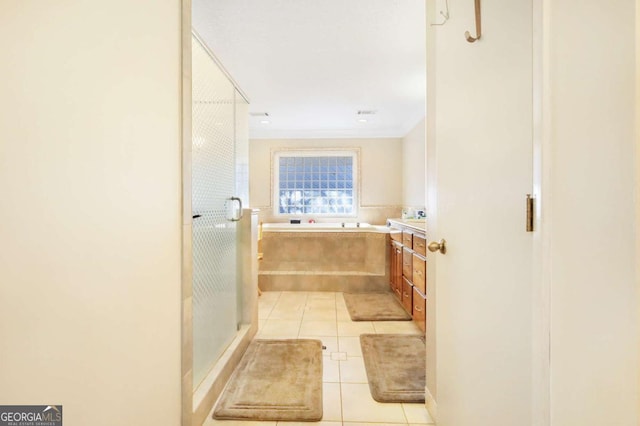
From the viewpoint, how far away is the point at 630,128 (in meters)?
0.68

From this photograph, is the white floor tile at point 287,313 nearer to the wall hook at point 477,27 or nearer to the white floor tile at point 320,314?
the white floor tile at point 320,314

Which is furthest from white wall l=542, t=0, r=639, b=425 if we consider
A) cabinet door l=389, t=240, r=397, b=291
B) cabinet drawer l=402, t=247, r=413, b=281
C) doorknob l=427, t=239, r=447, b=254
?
cabinet door l=389, t=240, r=397, b=291

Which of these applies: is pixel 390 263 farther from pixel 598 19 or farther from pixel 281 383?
pixel 598 19

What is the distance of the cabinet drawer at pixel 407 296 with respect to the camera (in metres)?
3.06

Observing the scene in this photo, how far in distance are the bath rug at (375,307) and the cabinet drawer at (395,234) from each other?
695 millimetres

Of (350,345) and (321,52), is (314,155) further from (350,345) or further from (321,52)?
(350,345)

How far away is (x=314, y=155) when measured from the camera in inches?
212

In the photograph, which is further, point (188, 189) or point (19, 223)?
point (188, 189)

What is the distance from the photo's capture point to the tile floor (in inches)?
64.4

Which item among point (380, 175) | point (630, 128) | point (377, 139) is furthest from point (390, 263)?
point (630, 128)

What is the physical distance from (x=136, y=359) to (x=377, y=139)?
477 centimetres

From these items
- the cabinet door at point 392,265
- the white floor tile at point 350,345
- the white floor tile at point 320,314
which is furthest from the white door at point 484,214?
the cabinet door at point 392,265

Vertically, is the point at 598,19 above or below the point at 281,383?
above

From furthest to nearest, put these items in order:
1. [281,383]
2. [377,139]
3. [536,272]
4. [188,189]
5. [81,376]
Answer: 1. [377,139]
2. [281,383]
3. [188,189]
4. [81,376]
5. [536,272]
